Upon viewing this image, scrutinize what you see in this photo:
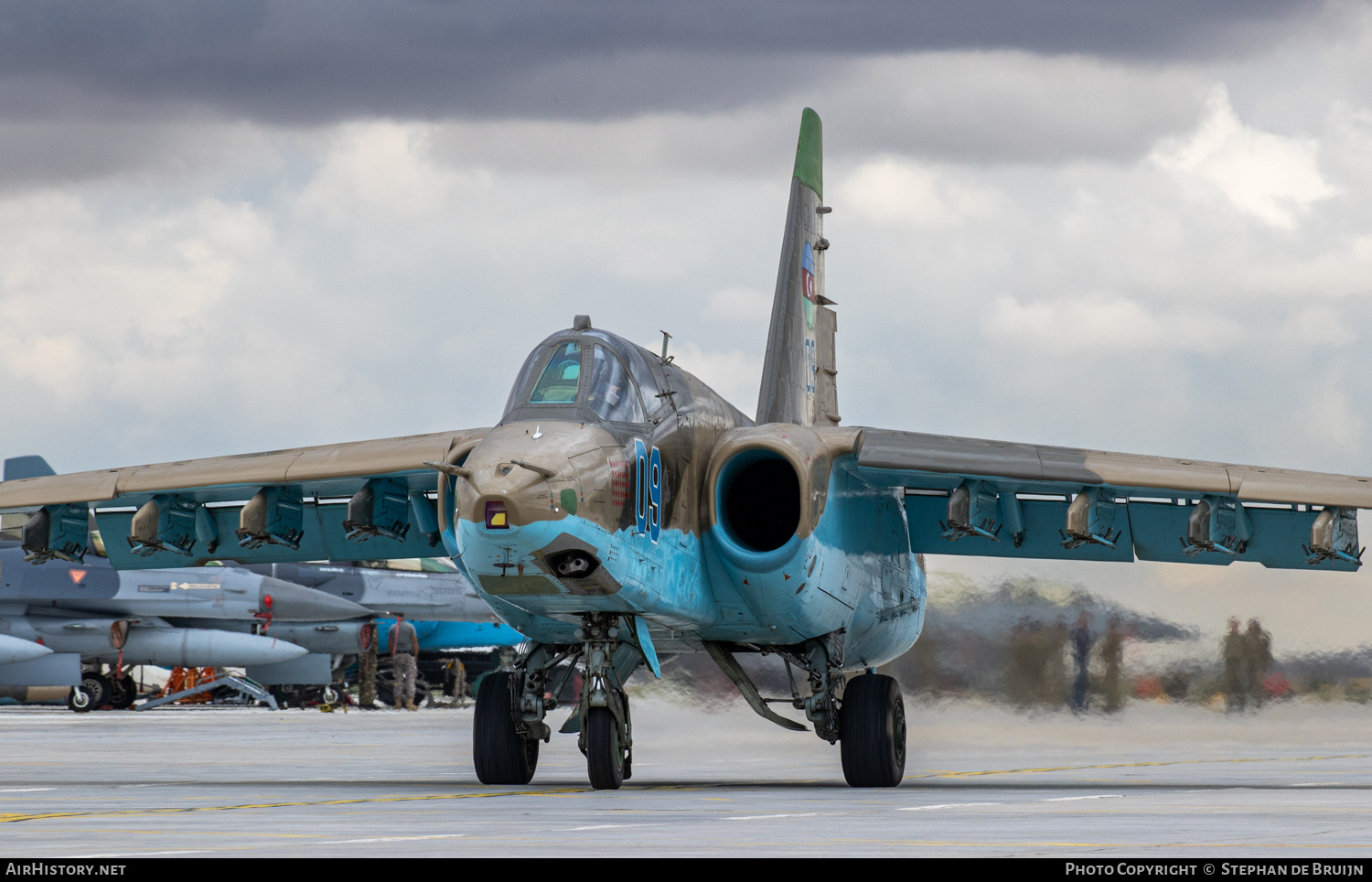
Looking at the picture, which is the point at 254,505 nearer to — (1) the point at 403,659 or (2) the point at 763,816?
(2) the point at 763,816

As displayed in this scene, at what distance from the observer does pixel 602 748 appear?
11047 mm

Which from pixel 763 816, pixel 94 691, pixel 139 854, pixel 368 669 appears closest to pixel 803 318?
pixel 763 816

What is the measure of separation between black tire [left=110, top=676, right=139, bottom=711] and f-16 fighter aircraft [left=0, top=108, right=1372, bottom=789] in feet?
87.3

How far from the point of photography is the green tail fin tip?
17484 mm

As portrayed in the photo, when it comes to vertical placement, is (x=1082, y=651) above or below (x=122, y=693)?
above

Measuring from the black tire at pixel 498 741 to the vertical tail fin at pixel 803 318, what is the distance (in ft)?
14.1

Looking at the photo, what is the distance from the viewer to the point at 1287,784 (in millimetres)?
13617

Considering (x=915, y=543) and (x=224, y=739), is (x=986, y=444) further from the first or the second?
(x=224, y=739)

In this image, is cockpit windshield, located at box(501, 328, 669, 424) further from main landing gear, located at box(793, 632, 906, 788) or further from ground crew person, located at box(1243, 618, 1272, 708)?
ground crew person, located at box(1243, 618, 1272, 708)

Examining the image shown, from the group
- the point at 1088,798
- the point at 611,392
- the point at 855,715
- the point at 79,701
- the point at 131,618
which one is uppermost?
the point at 131,618

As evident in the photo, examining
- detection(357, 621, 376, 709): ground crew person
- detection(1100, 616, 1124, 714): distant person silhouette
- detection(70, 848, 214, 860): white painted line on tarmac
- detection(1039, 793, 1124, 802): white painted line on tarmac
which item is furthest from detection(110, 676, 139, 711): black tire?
detection(70, 848, 214, 860): white painted line on tarmac

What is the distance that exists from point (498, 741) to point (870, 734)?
2741 millimetres

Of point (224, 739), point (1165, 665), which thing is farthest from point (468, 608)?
point (1165, 665)

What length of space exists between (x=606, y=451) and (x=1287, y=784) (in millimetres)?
6740
